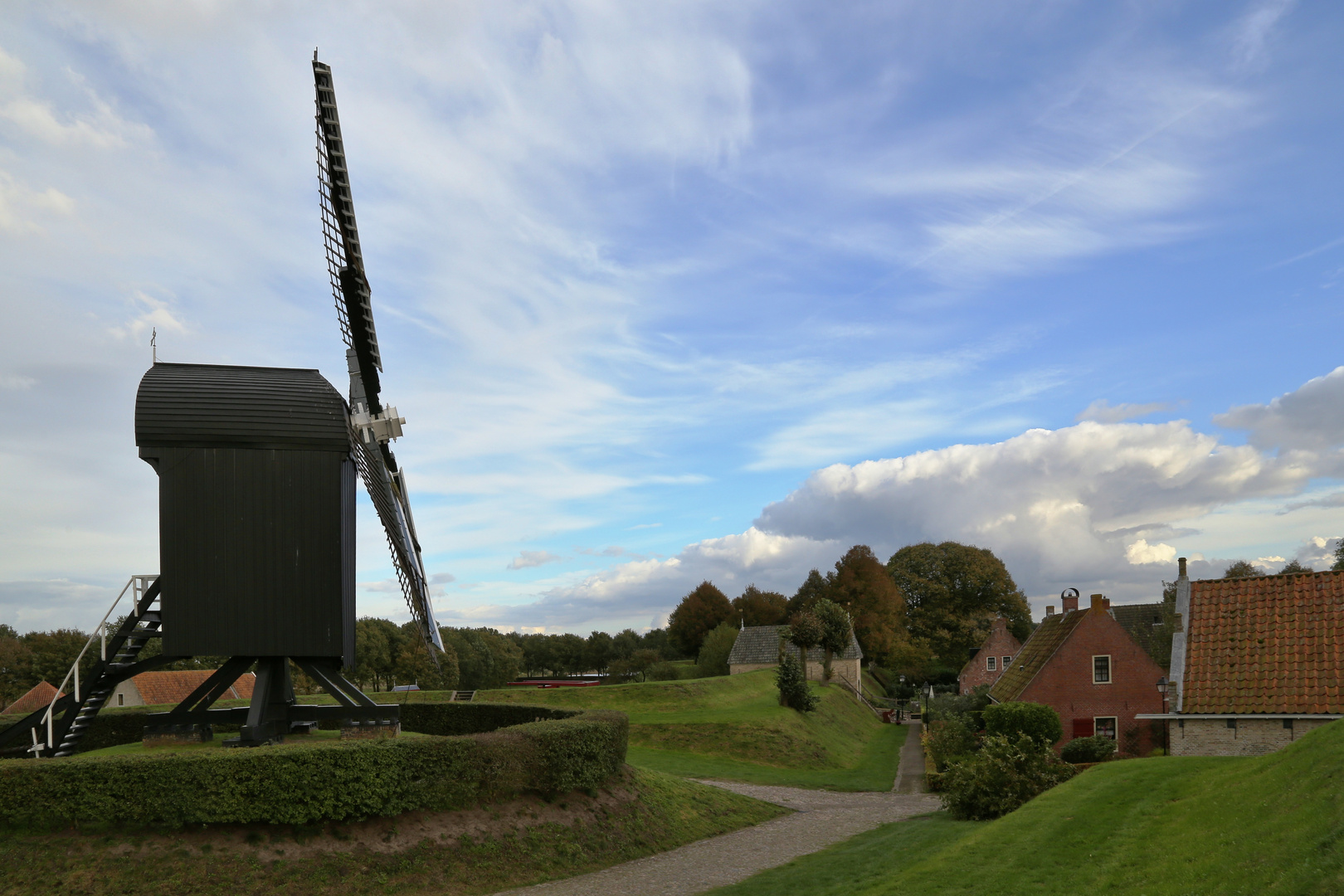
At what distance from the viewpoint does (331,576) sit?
20641 millimetres

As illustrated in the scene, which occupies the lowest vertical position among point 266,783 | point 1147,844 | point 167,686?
point 167,686

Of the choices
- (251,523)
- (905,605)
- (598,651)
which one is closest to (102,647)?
(251,523)

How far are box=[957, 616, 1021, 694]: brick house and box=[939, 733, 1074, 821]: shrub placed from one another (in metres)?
38.4

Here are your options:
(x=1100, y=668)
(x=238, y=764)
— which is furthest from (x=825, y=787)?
(x=238, y=764)

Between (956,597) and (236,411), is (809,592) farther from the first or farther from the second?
(236,411)

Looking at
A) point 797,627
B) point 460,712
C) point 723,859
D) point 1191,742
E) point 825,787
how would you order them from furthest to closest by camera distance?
point 797,627, point 825,787, point 460,712, point 1191,742, point 723,859

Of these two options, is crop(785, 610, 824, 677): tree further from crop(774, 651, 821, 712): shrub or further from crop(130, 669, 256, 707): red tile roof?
crop(130, 669, 256, 707): red tile roof

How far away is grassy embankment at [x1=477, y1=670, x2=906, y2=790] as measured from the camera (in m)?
34.2

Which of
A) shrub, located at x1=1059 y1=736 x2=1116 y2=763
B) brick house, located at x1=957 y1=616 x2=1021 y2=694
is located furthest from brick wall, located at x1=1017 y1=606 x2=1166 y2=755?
brick house, located at x1=957 y1=616 x2=1021 y2=694

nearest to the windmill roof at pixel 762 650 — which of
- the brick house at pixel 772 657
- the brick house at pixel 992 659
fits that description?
the brick house at pixel 772 657

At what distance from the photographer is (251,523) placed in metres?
20.3

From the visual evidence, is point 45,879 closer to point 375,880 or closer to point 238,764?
point 238,764

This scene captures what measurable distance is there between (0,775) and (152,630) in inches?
208

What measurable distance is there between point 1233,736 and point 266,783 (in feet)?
73.2
